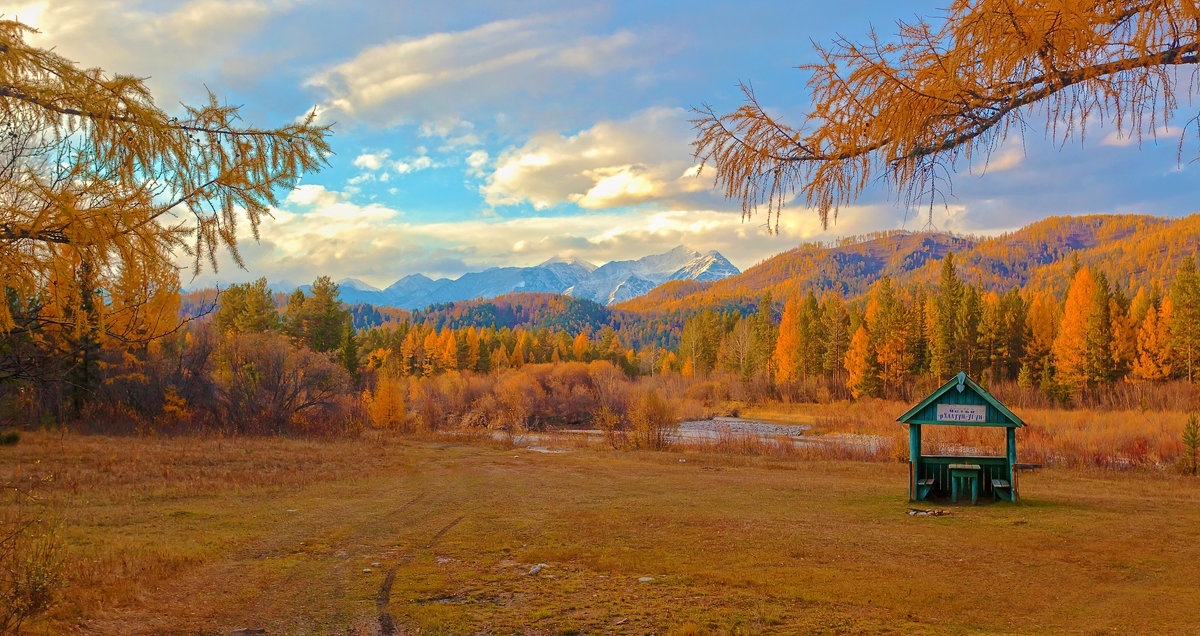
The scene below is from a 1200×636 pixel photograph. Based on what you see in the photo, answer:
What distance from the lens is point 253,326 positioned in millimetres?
66125

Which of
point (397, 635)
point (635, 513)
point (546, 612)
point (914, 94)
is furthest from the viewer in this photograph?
point (635, 513)

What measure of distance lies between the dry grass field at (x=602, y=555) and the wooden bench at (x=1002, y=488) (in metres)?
0.52

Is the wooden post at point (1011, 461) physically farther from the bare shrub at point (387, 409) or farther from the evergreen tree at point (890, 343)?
the evergreen tree at point (890, 343)

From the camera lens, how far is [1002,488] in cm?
1844

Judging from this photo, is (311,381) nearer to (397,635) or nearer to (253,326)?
(253,326)

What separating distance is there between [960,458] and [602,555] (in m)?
11.4

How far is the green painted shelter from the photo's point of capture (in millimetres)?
18266

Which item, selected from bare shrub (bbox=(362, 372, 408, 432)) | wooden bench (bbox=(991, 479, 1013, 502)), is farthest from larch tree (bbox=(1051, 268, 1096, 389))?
bare shrub (bbox=(362, 372, 408, 432))

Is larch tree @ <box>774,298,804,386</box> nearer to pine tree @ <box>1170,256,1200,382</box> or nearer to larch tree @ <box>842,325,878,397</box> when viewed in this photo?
larch tree @ <box>842,325,878,397</box>

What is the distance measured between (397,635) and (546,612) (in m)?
1.87

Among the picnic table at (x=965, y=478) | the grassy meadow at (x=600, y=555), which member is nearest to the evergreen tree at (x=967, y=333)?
the grassy meadow at (x=600, y=555)

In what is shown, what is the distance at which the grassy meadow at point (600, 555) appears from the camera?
8977 mm

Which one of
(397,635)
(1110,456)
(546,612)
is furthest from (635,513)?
(1110,456)

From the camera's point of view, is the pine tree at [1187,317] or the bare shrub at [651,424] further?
the pine tree at [1187,317]
